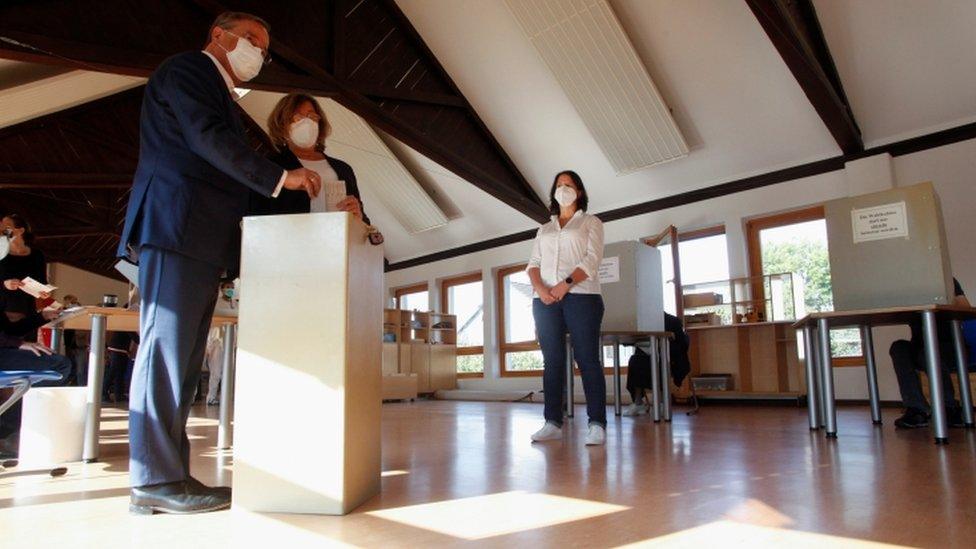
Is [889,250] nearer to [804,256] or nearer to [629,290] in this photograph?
[629,290]

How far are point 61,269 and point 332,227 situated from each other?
540 inches

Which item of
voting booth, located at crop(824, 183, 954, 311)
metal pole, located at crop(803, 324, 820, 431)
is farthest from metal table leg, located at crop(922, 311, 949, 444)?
metal pole, located at crop(803, 324, 820, 431)

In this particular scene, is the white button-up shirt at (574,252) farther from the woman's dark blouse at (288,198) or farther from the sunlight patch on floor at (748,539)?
the sunlight patch on floor at (748,539)

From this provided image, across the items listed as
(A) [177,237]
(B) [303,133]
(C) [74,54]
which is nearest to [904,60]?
(B) [303,133]

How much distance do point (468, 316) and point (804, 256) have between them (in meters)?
4.63

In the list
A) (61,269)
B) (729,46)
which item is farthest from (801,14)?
(61,269)

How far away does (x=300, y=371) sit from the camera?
1.37 m

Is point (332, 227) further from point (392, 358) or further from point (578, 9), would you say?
point (392, 358)

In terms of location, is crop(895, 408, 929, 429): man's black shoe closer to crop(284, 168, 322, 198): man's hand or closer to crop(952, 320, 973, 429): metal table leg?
crop(952, 320, 973, 429): metal table leg

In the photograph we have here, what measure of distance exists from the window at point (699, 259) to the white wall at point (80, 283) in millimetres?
10929

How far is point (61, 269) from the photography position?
12.3 metres

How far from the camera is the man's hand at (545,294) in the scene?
2697mm

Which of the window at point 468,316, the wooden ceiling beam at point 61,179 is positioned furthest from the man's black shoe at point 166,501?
the window at point 468,316

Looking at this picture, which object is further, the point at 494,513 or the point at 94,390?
the point at 94,390
